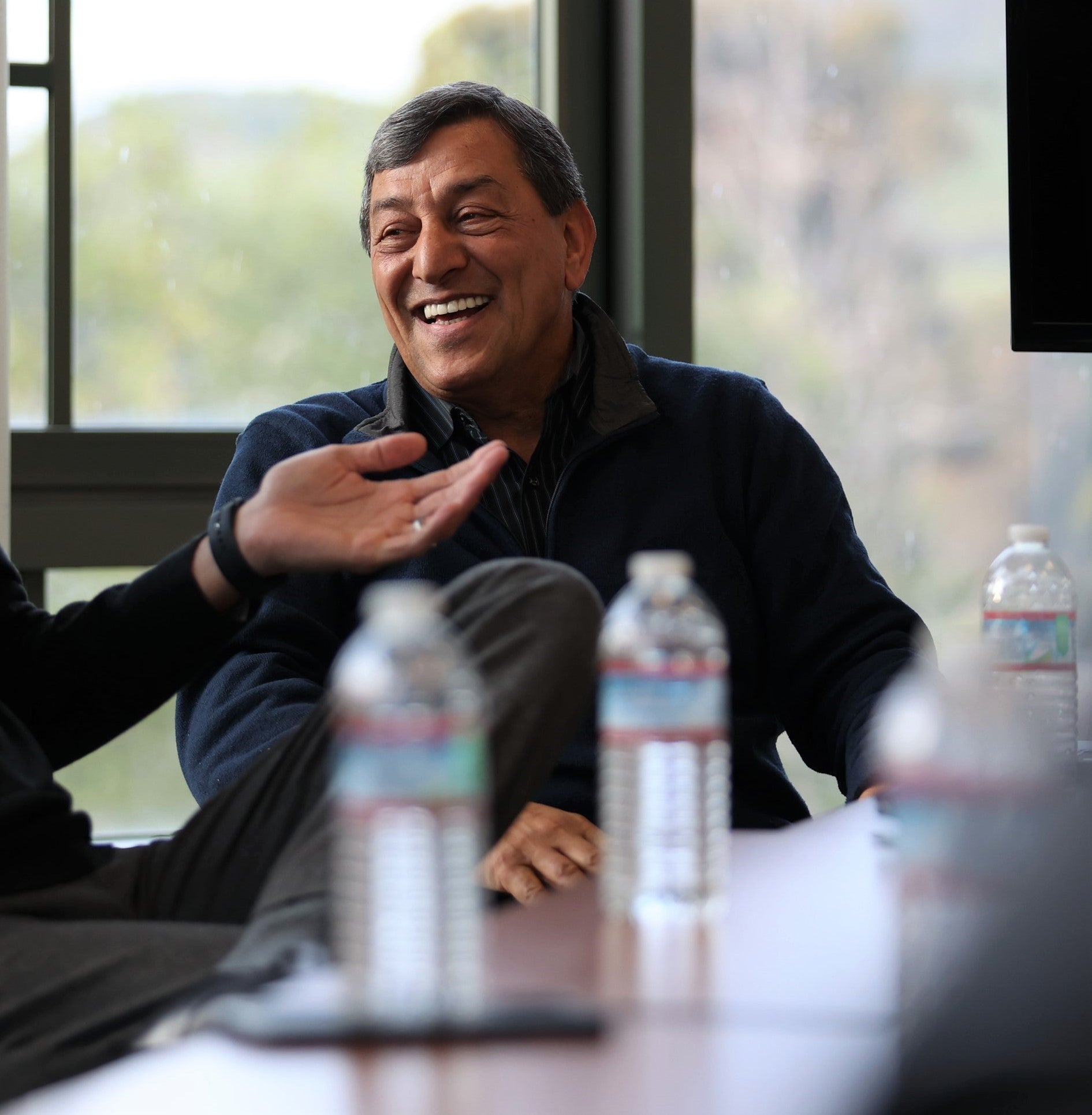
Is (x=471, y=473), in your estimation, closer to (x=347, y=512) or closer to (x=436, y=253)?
(x=347, y=512)

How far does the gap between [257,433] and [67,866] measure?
0.79m

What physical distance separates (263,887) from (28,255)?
6.15 feet

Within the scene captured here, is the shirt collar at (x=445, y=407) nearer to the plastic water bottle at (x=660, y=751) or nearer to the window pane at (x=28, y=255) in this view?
the window pane at (x=28, y=255)

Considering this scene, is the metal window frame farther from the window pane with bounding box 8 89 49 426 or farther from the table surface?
the table surface

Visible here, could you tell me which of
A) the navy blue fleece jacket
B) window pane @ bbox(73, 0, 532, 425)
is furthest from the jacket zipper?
window pane @ bbox(73, 0, 532, 425)

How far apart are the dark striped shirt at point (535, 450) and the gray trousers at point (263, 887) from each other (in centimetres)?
75

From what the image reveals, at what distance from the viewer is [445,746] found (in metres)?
0.70

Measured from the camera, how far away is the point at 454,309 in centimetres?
212

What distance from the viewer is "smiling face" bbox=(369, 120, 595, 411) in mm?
2104

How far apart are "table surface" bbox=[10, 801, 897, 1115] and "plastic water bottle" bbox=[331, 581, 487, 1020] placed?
55 millimetres

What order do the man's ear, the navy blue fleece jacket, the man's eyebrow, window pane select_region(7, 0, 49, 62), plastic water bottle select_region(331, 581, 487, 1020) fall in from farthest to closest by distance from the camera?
A: 1. window pane select_region(7, 0, 49, 62)
2. the man's ear
3. the man's eyebrow
4. the navy blue fleece jacket
5. plastic water bottle select_region(331, 581, 487, 1020)

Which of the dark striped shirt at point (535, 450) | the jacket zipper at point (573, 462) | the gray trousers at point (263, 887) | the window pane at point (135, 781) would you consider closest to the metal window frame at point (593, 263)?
the window pane at point (135, 781)

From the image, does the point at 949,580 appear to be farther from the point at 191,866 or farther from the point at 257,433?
the point at 191,866

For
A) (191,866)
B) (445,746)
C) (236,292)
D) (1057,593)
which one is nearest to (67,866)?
(191,866)
